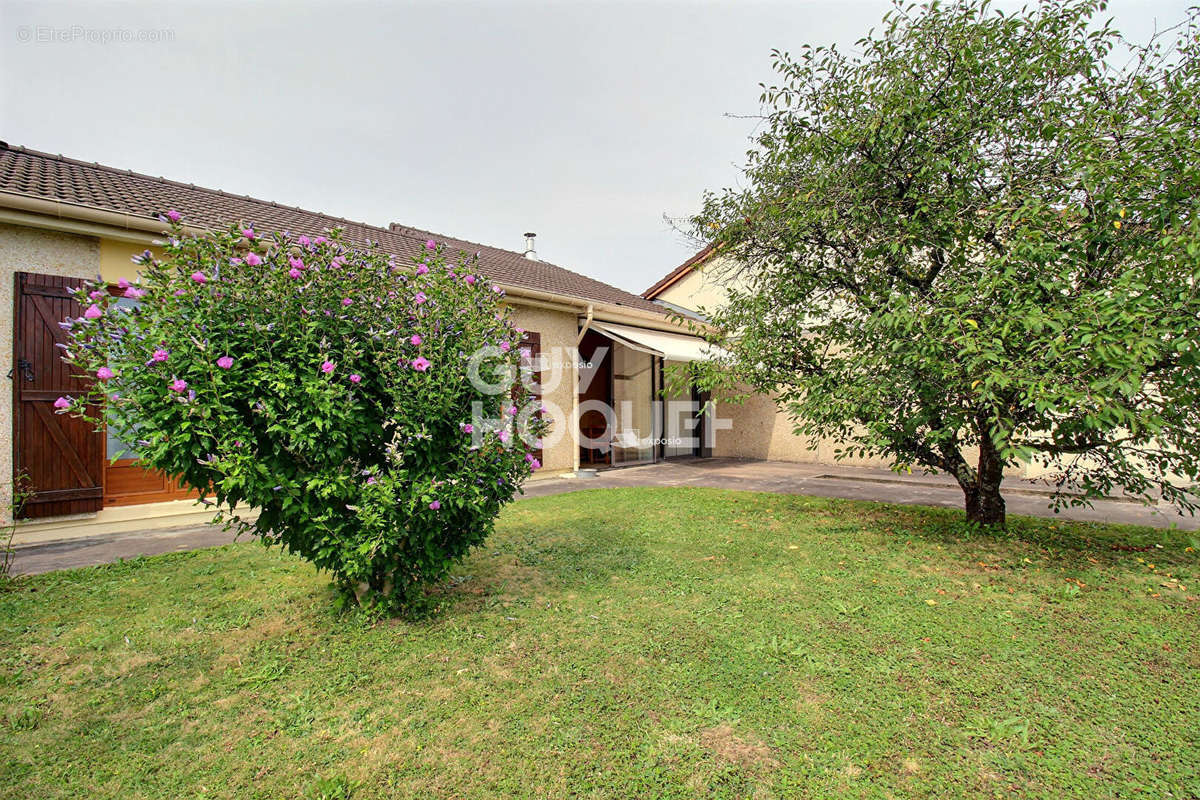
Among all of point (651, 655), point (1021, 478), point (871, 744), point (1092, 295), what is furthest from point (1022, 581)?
point (1021, 478)

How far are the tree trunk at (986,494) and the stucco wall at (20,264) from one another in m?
14.7

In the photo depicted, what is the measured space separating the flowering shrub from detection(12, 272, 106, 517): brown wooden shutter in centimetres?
509

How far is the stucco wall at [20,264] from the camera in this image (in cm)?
777

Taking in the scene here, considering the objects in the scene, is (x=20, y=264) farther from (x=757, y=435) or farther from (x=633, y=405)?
(x=757, y=435)

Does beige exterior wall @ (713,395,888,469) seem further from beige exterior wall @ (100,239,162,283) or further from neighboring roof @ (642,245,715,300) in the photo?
beige exterior wall @ (100,239,162,283)

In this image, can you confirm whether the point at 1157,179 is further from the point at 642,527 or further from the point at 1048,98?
the point at 642,527

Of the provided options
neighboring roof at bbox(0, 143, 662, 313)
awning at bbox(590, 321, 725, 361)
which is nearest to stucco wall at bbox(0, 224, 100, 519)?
neighboring roof at bbox(0, 143, 662, 313)

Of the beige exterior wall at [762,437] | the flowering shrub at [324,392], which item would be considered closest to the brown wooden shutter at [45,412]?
the flowering shrub at [324,392]

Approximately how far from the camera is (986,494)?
337 inches

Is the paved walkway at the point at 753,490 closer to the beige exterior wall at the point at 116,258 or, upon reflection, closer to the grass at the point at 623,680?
the grass at the point at 623,680

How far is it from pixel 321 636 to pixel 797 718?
4198 millimetres

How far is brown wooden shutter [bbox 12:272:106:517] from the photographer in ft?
25.7

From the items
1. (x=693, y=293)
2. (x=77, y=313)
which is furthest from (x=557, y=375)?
(x=693, y=293)

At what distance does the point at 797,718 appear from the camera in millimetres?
3631
